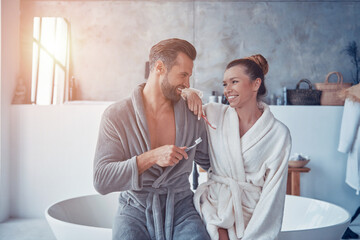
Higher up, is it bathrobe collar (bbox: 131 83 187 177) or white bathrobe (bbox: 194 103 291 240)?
bathrobe collar (bbox: 131 83 187 177)

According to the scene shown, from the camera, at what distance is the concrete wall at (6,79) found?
12.2 ft

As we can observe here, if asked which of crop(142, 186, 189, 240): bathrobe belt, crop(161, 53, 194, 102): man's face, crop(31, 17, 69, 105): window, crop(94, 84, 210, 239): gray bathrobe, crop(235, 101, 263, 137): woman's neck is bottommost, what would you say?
crop(142, 186, 189, 240): bathrobe belt

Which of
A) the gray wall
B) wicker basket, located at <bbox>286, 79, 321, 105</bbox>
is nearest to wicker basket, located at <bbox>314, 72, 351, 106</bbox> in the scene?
wicker basket, located at <bbox>286, 79, 321, 105</bbox>

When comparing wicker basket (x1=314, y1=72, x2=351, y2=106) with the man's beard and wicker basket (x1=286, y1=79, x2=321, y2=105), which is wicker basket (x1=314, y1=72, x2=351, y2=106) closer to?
wicker basket (x1=286, y1=79, x2=321, y2=105)

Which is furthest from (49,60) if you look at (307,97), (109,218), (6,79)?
(307,97)

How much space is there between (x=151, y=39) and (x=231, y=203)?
9.92 ft

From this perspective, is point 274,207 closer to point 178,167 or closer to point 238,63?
point 178,167

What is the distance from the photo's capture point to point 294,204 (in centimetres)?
268

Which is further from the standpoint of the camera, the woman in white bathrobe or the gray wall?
the gray wall

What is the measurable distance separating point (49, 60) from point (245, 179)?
3181 mm

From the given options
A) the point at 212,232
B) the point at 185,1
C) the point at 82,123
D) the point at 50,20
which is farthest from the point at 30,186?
the point at 212,232

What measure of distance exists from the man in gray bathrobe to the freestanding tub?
0.25 m

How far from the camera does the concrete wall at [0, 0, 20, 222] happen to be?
372 centimetres

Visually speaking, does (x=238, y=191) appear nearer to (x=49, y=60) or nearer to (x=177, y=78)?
(x=177, y=78)
